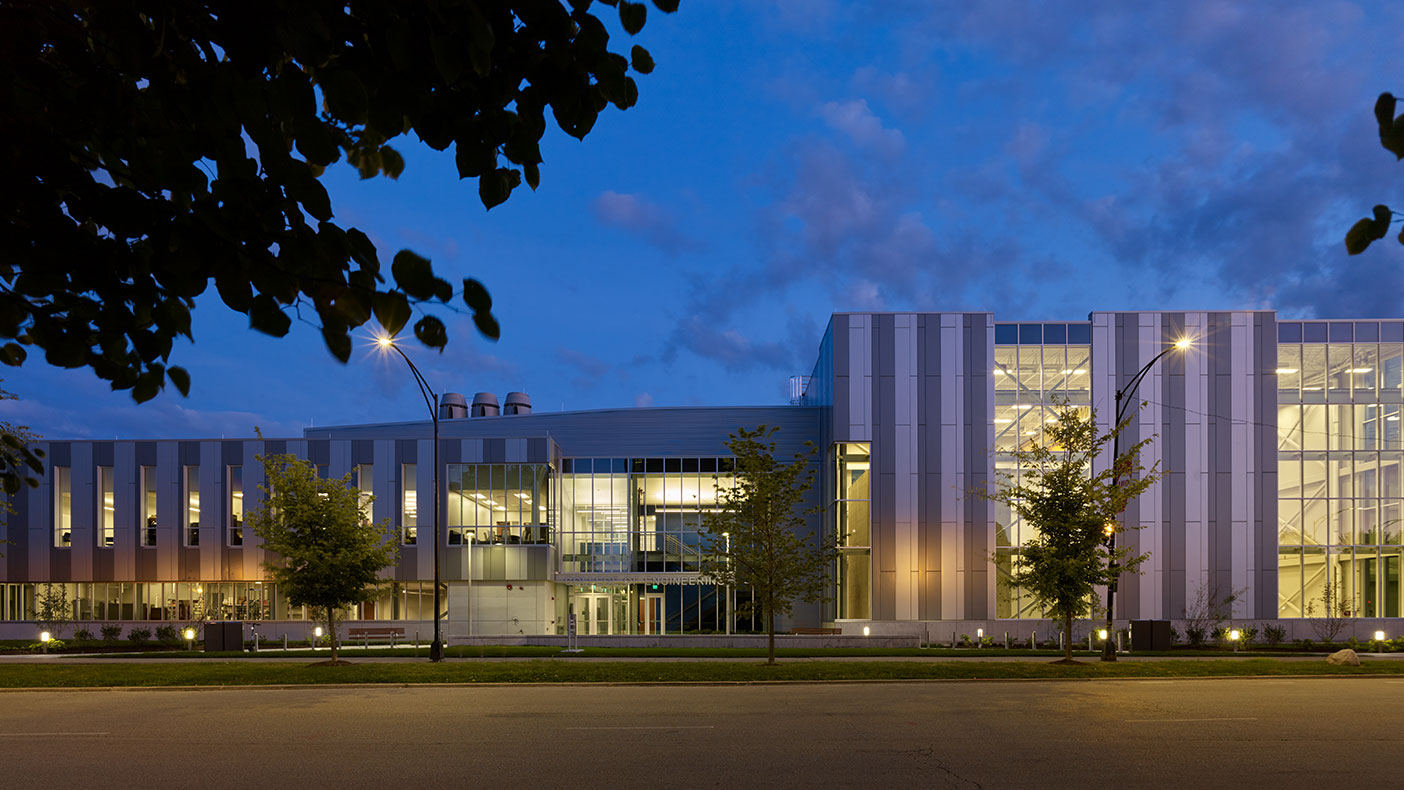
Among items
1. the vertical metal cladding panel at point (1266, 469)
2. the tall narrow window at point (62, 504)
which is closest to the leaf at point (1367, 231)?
the vertical metal cladding panel at point (1266, 469)

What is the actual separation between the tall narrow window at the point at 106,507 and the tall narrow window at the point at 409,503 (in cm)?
1335

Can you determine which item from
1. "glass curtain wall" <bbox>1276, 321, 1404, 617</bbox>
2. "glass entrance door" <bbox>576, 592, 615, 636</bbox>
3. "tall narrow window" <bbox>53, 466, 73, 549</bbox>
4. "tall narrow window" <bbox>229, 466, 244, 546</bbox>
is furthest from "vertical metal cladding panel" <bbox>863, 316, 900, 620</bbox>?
"tall narrow window" <bbox>53, 466, 73, 549</bbox>

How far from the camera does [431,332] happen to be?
10.1 ft

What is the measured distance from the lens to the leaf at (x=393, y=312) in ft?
9.78

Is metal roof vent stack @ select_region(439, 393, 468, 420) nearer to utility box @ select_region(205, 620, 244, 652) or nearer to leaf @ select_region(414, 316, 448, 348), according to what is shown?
utility box @ select_region(205, 620, 244, 652)

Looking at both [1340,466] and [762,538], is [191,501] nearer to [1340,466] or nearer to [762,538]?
[762,538]

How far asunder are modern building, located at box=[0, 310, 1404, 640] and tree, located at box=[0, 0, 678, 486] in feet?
124

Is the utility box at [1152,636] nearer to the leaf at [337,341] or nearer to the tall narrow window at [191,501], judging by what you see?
the leaf at [337,341]

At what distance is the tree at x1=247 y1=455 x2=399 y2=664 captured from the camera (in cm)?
2664

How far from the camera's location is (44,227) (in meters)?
3.50

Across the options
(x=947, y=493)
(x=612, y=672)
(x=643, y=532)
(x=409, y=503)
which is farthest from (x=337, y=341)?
(x=643, y=532)

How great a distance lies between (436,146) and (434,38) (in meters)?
0.74

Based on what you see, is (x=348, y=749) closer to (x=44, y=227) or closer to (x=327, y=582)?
(x=44, y=227)

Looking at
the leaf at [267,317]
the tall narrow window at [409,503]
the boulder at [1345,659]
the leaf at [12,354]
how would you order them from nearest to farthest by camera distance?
the leaf at [267,317] → the leaf at [12,354] → the boulder at [1345,659] → the tall narrow window at [409,503]
